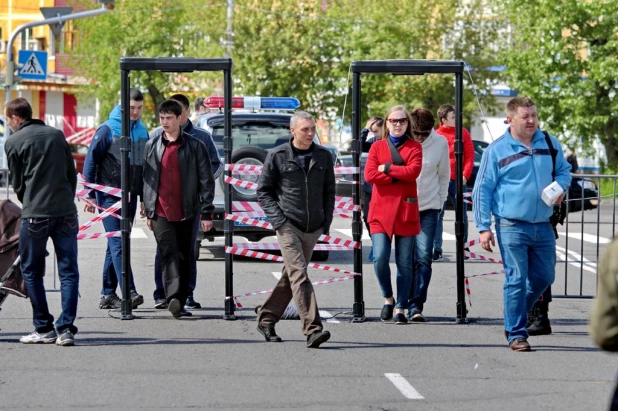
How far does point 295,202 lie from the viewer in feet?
33.6

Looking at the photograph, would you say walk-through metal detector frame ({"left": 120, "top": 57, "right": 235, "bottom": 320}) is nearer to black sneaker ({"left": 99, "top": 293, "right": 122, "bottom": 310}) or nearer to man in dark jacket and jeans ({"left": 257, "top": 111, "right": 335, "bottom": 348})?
black sneaker ({"left": 99, "top": 293, "right": 122, "bottom": 310})

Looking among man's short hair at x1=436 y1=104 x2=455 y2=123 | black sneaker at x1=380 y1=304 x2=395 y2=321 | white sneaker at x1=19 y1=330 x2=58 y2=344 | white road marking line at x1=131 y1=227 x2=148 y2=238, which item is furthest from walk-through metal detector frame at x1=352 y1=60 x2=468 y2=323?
white road marking line at x1=131 y1=227 x2=148 y2=238

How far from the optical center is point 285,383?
8539mm

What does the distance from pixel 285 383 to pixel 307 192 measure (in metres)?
2.11

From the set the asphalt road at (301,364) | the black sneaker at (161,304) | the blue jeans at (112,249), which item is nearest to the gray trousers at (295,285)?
the asphalt road at (301,364)

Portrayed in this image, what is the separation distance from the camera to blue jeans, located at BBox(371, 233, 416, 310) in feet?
37.1

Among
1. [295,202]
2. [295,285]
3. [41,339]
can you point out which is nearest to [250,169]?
[295,202]

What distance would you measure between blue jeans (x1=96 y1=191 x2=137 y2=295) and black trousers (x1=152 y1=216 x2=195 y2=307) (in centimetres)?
50

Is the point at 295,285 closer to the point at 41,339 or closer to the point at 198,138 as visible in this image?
the point at 41,339

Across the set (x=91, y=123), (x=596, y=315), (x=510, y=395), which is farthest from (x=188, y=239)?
(x=91, y=123)

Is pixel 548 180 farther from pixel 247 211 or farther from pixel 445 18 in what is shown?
pixel 445 18

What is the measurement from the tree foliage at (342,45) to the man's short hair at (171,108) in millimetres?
35393

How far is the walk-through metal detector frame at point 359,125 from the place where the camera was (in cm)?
1123

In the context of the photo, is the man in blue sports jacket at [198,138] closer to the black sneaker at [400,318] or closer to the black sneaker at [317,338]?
the black sneaker at [400,318]
